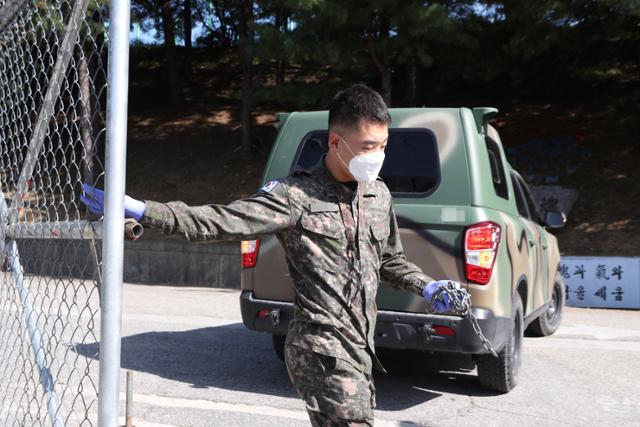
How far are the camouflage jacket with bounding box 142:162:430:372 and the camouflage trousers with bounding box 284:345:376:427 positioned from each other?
0.12ft

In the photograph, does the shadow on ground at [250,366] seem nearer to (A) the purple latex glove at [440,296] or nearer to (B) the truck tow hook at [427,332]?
(B) the truck tow hook at [427,332]

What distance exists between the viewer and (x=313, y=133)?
5312 millimetres

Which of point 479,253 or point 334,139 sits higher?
point 334,139

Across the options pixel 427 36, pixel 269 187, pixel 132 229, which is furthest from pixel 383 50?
pixel 132 229

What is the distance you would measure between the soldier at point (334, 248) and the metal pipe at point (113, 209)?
0.59 m

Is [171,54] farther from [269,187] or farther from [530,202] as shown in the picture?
[269,187]

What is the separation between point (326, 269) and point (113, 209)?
0.94 meters

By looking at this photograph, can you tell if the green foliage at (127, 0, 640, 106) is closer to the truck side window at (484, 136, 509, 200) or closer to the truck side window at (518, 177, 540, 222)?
the truck side window at (518, 177, 540, 222)

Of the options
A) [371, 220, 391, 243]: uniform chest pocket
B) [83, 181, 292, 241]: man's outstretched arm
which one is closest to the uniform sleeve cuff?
[83, 181, 292, 241]: man's outstretched arm

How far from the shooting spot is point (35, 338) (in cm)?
242

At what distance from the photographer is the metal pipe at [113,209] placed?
169 cm

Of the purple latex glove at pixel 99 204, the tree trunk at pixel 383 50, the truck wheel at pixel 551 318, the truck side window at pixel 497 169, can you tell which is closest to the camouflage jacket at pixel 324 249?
the purple latex glove at pixel 99 204

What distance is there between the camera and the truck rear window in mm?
4934

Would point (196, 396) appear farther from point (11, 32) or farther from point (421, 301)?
point (11, 32)
